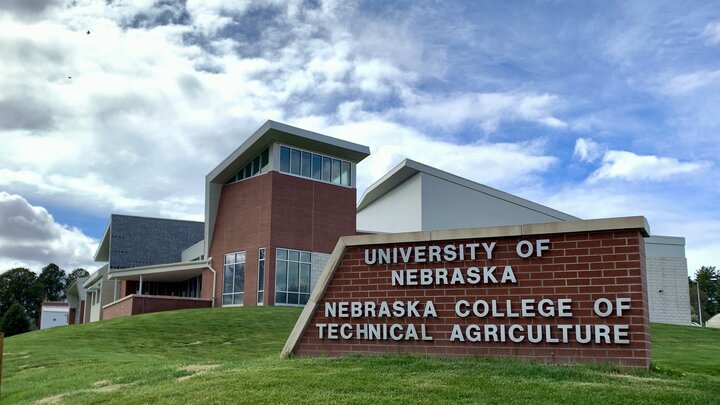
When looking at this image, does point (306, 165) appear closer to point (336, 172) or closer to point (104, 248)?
point (336, 172)

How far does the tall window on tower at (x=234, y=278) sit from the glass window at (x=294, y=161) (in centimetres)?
501

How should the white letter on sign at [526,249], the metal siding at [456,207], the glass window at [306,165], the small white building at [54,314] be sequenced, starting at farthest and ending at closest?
the small white building at [54,314]
the metal siding at [456,207]
the glass window at [306,165]
the white letter on sign at [526,249]

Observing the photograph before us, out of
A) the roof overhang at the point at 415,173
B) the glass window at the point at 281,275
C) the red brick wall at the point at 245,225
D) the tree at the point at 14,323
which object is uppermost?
the roof overhang at the point at 415,173

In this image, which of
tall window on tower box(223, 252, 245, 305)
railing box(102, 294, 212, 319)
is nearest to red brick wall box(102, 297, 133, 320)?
railing box(102, 294, 212, 319)

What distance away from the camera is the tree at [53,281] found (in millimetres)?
111500

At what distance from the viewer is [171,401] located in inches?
393

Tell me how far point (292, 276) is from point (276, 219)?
9.75ft

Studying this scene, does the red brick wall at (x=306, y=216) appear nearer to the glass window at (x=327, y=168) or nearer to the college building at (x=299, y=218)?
the college building at (x=299, y=218)

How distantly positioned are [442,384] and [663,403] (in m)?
2.82

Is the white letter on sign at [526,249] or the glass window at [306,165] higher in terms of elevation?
the glass window at [306,165]

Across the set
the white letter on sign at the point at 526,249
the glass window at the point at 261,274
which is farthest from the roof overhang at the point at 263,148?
the white letter on sign at the point at 526,249

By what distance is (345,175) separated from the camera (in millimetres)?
38375

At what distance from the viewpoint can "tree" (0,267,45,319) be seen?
4021 inches

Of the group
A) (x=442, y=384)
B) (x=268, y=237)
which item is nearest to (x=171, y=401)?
(x=442, y=384)
